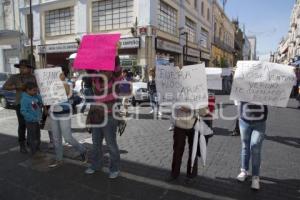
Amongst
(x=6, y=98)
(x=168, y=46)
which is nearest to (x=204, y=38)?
(x=168, y=46)

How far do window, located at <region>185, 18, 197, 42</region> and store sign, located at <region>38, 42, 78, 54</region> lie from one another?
11979 millimetres

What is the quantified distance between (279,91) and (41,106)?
425 centimetres

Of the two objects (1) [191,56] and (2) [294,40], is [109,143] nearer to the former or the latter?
(1) [191,56]

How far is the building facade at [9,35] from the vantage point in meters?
27.8

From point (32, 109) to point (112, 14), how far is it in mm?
18058

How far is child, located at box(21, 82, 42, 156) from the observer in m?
5.07

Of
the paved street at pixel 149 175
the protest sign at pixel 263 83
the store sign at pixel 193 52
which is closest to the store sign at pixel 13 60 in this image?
the store sign at pixel 193 52

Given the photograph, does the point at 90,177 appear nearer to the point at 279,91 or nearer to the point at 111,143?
the point at 111,143

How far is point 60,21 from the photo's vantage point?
984 inches

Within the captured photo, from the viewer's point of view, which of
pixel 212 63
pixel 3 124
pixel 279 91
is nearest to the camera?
pixel 279 91

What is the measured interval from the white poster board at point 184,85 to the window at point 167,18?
18.7m

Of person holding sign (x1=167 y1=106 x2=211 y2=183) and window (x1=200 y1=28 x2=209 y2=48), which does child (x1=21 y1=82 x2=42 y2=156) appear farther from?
window (x1=200 y1=28 x2=209 y2=48)

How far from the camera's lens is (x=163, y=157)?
5.32 m

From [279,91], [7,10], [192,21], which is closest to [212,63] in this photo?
[192,21]
